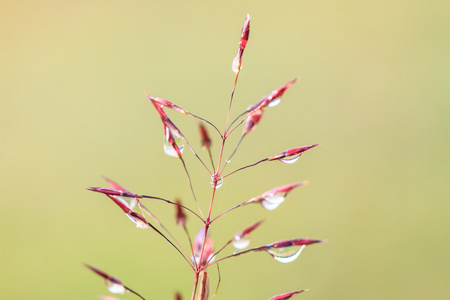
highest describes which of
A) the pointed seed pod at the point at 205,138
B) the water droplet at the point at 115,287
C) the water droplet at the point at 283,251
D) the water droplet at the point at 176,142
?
the water droplet at the point at 176,142

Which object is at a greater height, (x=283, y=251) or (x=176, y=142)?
(x=176, y=142)

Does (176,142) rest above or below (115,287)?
above

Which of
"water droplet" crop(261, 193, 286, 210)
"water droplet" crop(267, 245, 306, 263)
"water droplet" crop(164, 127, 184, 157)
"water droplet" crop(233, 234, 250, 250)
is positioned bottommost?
"water droplet" crop(267, 245, 306, 263)

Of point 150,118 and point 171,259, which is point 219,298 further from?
point 150,118

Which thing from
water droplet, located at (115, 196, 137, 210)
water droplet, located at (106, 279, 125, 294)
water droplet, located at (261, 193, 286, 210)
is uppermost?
water droplet, located at (115, 196, 137, 210)

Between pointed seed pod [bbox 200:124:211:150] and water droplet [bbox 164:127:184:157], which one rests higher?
water droplet [bbox 164:127:184:157]

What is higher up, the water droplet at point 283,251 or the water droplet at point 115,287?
the water droplet at point 283,251

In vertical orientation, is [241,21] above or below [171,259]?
above

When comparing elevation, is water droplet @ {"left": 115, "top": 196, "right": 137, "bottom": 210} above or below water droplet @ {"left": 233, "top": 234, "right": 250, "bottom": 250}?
above

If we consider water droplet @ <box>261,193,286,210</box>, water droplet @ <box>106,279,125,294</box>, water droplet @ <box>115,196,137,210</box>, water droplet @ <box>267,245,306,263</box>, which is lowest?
water droplet @ <box>106,279,125,294</box>

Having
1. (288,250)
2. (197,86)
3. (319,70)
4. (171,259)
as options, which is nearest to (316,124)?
(319,70)

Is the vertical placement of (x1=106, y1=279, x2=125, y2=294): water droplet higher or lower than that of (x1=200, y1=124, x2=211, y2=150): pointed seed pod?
lower
